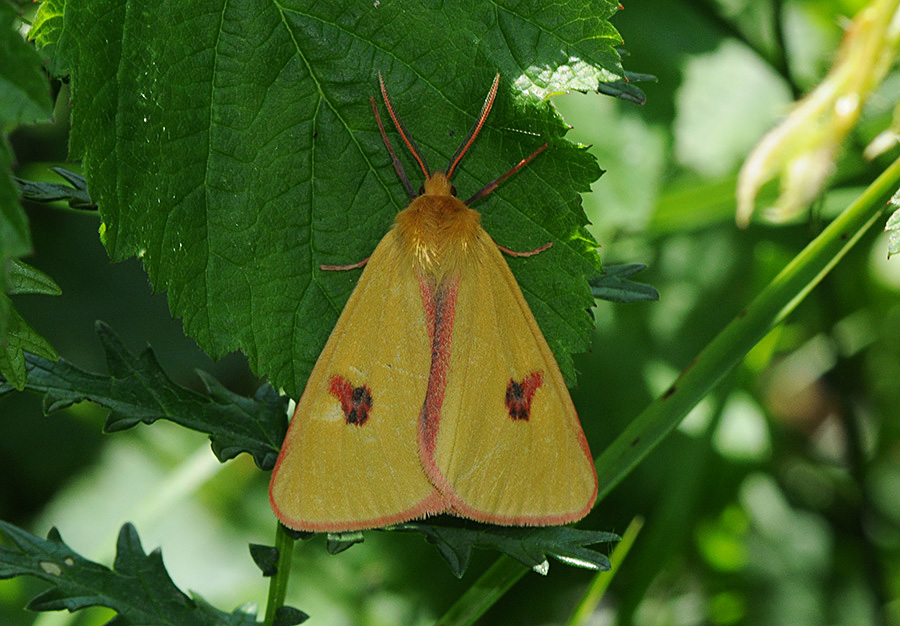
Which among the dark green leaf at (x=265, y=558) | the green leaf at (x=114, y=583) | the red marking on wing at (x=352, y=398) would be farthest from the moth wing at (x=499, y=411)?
the green leaf at (x=114, y=583)

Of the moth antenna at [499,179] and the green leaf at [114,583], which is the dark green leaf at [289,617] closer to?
the green leaf at [114,583]

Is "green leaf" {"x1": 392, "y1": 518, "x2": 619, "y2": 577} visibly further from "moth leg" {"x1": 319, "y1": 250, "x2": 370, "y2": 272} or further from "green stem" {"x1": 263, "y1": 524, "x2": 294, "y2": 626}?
"moth leg" {"x1": 319, "y1": 250, "x2": 370, "y2": 272}

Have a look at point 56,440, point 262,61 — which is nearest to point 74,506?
point 56,440

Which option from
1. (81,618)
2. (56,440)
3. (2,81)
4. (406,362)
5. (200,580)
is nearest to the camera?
(2,81)

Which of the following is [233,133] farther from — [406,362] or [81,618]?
[81,618]

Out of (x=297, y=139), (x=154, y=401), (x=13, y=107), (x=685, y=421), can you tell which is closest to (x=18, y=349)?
(x=154, y=401)

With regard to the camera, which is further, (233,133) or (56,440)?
(56,440)

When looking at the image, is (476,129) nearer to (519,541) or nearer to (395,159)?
(395,159)
